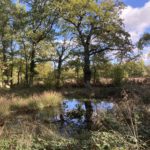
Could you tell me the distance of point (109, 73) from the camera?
35.6m

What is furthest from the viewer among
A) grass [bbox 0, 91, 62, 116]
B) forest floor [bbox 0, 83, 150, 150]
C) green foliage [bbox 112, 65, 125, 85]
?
green foliage [bbox 112, 65, 125, 85]

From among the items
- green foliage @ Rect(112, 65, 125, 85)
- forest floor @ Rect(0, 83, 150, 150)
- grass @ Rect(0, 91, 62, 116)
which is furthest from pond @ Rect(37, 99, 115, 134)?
green foliage @ Rect(112, 65, 125, 85)

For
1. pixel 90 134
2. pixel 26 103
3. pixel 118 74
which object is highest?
pixel 118 74

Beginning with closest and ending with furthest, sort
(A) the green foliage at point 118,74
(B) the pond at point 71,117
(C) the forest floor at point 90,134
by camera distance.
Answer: (C) the forest floor at point 90,134 → (B) the pond at point 71,117 → (A) the green foliage at point 118,74

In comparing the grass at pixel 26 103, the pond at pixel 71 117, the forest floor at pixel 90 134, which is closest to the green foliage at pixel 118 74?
the grass at pixel 26 103

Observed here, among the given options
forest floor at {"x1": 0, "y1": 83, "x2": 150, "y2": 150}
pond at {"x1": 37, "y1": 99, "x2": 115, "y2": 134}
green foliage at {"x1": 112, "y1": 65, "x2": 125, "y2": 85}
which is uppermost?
green foliage at {"x1": 112, "y1": 65, "x2": 125, "y2": 85}

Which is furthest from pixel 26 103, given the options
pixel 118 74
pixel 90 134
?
pixel 118 74

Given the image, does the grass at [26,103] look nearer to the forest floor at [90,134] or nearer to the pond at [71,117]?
the forest floor at [90,134]

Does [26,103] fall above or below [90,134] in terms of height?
above

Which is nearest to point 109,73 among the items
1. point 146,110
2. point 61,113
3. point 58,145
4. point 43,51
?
point 43,51

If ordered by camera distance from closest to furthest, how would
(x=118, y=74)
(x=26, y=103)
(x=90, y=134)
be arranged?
(x=90, y=134), (x=26, y=103), (x=118, y=74)

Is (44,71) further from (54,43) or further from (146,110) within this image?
(146,110)

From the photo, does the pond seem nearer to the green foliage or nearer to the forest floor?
the forest floor

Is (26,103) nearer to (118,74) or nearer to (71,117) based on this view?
(71,117)
